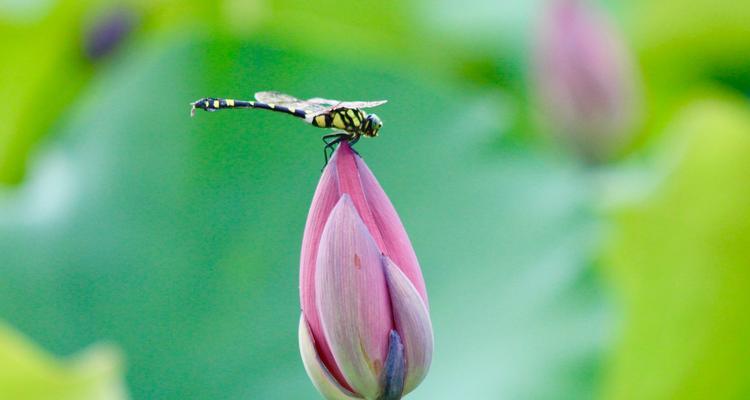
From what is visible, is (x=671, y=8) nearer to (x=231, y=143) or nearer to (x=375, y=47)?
(x=375, y=47)

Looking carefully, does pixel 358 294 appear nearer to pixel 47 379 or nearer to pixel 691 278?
pixel 47 379

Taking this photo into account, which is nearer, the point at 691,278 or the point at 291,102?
the point at 291,102

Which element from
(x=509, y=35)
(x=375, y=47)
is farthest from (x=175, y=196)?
(x=509, y=35)

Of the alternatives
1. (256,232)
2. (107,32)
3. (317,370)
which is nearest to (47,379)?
(317,370)

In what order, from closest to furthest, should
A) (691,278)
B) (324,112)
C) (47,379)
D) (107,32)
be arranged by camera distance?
(324,112)
(47,379)
(691,278)
(107,32)

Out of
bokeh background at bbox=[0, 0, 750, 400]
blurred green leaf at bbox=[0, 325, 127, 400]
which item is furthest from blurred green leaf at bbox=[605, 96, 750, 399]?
blurred green leaf at bbox=[0, 325, 127, 400]

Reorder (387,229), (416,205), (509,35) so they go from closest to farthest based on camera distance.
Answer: (387,229) → (416,205) → (509,35)

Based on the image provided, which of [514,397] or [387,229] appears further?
[514,397]
